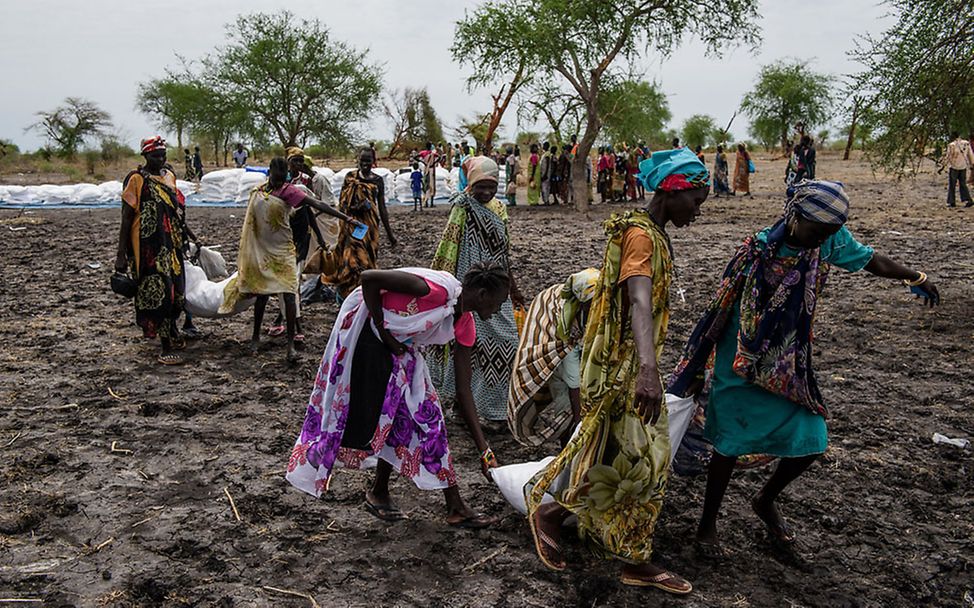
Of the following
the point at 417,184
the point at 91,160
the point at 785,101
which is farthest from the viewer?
the point at 785,101

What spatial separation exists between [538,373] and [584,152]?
13.7 metres

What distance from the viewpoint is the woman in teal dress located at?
295cm

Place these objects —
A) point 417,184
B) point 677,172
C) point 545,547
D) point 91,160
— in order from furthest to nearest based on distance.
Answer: point 91,160
point 417,184
point 545,547
point 677,172

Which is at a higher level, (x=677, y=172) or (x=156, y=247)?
(x=677, y=172)

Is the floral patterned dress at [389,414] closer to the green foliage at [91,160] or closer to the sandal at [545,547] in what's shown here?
the sandal at [545,547]

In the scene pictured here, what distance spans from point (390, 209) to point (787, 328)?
17431 mm

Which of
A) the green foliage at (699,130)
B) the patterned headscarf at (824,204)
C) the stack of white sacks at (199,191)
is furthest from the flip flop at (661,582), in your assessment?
the green foliage at (699,130)

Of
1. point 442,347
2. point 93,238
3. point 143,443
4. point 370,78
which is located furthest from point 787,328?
point 370,78

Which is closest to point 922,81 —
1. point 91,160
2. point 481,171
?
point 481,171

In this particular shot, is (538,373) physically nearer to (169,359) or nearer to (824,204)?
(824,204)

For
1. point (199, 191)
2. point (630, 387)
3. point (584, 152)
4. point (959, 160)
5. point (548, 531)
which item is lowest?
point (548, 531)

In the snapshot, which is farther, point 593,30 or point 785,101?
point 785,101

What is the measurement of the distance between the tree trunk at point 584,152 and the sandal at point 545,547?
1425 centimetres

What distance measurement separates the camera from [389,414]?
3369mm
